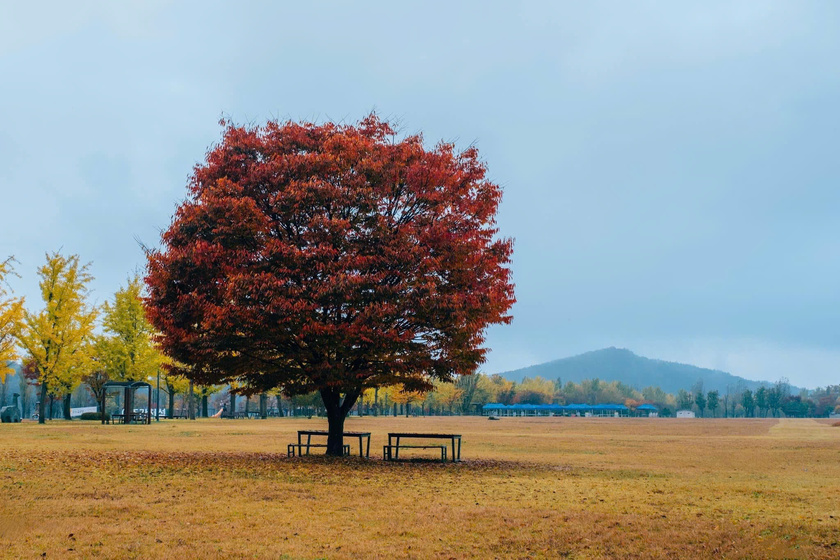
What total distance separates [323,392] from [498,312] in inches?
244

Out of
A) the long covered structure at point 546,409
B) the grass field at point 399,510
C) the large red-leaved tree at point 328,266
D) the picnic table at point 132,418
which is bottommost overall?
the long covered structure at point 546,409

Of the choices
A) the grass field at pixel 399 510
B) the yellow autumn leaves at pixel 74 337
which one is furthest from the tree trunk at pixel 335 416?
the yellow autumn leaves at pixel 74 337

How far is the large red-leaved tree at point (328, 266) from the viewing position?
21516 millimetres

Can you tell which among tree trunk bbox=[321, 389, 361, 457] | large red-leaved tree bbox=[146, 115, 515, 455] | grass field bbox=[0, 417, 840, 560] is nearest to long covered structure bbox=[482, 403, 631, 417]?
tree trunk bbox=[321, 389, 361, 457]

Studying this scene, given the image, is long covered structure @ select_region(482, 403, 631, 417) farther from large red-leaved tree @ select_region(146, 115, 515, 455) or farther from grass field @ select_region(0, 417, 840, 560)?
grass field @ select_region(0, 417, 840, 560)

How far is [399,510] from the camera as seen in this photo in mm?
12898

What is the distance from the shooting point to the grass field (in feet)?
33.3

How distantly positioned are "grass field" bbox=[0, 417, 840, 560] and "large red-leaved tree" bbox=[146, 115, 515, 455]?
3150mm

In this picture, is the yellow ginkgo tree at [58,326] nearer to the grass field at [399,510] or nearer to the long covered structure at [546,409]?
the grass field at [399,510]

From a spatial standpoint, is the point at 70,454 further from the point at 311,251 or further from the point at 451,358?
the point at 451,358

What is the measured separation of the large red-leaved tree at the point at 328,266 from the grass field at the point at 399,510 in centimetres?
315

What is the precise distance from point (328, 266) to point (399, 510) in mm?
9735

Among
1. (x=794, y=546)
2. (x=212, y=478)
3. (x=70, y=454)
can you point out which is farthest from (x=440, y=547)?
(x=70, y=454)

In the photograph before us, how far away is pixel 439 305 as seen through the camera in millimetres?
21297
